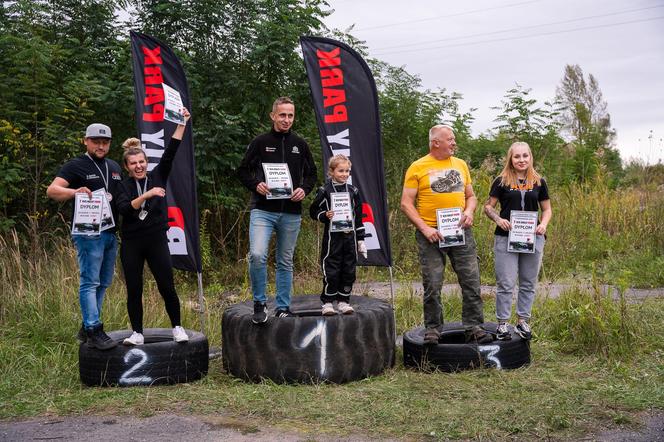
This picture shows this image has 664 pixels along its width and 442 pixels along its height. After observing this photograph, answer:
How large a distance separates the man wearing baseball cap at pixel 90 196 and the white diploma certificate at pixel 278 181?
4.18ft

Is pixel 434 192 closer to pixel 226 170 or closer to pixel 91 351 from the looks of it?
pixel 91 351

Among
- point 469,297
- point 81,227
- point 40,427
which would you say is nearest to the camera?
point 40,427

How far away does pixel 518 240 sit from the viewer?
5.55 meters

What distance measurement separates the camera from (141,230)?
5.33 metres

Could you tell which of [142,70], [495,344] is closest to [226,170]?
[142,70]

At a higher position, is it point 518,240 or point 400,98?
point 400,98

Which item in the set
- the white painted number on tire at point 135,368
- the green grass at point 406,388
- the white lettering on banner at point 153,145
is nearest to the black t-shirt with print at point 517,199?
the green grass at point 406,388

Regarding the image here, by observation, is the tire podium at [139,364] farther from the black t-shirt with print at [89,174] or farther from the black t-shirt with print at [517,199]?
the black t-shirt with print at [517,199]

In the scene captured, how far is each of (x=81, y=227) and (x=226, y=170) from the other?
582 cm

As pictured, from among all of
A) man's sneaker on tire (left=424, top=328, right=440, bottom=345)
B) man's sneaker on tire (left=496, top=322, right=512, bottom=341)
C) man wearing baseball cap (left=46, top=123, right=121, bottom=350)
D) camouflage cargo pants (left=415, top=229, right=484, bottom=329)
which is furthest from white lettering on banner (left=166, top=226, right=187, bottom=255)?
man's sneaker on tire (left=496, top=322, right=512, bottom=341)

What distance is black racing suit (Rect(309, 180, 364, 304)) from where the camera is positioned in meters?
5.57

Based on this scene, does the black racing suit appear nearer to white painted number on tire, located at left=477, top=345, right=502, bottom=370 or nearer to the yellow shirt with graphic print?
the yellow shirt with graphic print

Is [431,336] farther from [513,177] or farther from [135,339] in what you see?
[135,339]

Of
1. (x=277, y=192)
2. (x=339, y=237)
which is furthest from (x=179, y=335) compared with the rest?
(x=339, y=237)
